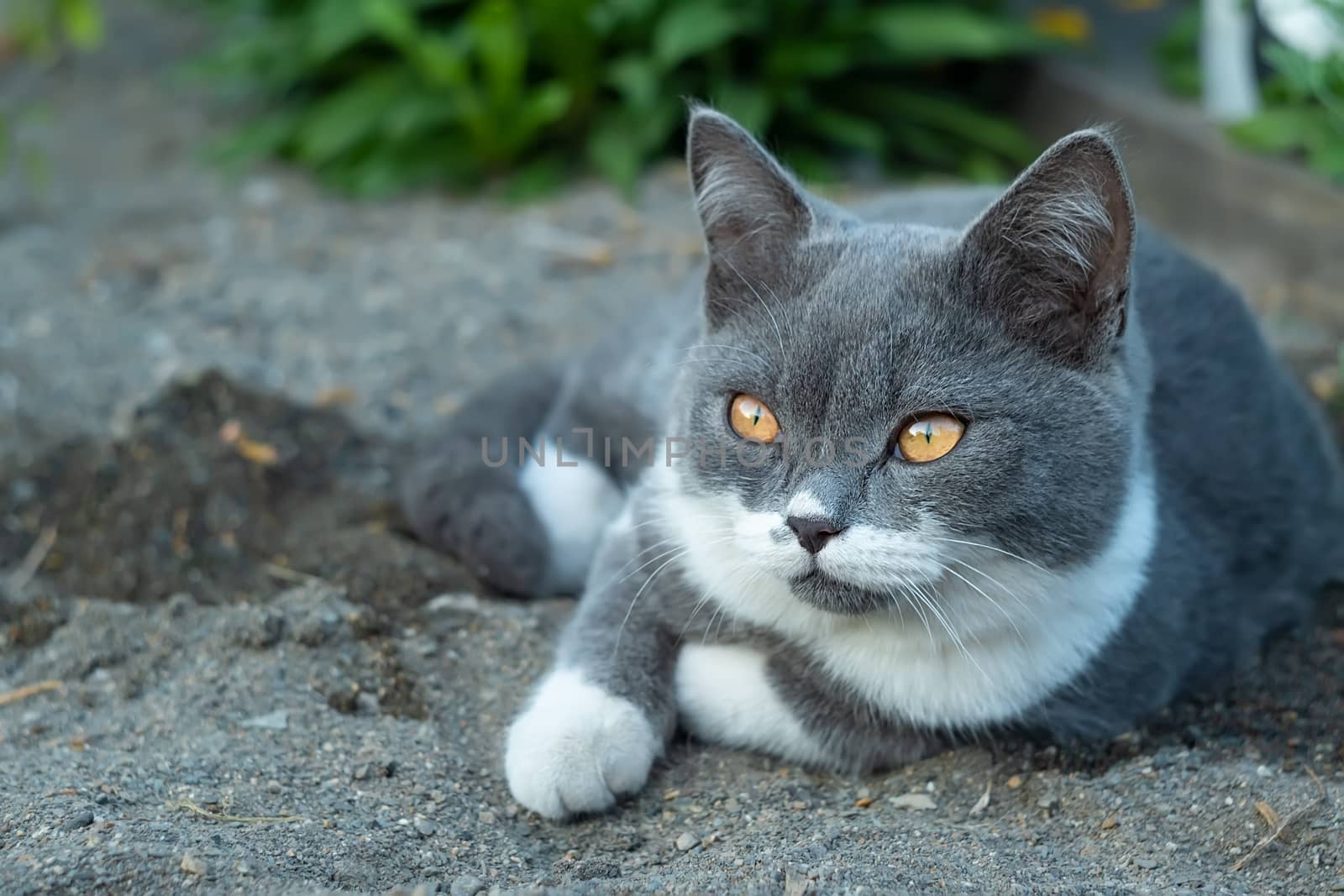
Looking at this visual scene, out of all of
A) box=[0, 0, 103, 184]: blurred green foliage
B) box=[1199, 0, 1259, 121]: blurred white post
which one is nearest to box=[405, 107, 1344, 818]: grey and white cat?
box=[1199, 0, 1259, 121]: blurred white post

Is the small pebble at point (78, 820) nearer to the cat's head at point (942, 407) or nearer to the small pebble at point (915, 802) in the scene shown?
the cat's head at point (942, 407)

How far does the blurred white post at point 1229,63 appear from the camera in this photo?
4551mm

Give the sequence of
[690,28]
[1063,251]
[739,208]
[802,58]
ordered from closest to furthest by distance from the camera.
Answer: [1063,251]
[739,208]
[690,28]
[802,58]

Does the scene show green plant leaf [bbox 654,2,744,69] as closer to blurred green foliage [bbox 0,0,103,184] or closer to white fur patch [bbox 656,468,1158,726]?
blurred green foliage [bbox 0,0,103,184]

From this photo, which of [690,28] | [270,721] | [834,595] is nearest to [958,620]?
[834,595]

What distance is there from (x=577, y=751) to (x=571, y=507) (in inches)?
34.2

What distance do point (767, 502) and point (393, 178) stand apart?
346cm

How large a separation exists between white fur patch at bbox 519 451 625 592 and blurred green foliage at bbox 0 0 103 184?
7.85ft

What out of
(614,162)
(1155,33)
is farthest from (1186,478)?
(1155,33)

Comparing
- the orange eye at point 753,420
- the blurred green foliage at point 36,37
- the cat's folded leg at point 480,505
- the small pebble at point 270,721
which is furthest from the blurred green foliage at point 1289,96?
the blurred green foliage at point 36,37

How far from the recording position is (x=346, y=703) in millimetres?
2365

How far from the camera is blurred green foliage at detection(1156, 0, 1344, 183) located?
2.77m

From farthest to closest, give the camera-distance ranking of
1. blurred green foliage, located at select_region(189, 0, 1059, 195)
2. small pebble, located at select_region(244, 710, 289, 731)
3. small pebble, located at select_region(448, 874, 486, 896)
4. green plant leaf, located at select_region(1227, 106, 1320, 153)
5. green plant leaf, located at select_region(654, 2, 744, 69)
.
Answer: blurred green foliage, located at select_region(189, 0, 1059, 195) < green plant leaf, located at select_region(654, 2, 744, 69) < green plant leaf, located at select_region(1227, 106, 1320, 153) < small pebble, located at select_region(244, 710, 289, 731) < small pebble, located at select_region(448, 874, 486, 896)

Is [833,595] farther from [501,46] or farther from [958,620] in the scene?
[501,46]
